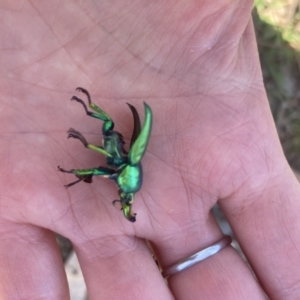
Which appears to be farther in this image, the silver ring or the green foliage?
the green foliage

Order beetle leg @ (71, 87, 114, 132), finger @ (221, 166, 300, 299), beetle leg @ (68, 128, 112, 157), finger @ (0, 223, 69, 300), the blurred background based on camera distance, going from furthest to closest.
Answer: the blurred background → finger @ (221, 166, 300, 299) → finger @ (0, 223, 69, 300) → beetle leg @ (71, 87, 114, 132) → beetle leg @ (68, 128, 112, 157)

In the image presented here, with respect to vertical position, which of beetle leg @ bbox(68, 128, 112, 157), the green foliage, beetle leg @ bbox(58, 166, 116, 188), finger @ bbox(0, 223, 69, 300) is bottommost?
finger @ bbox(0, 223, 69, 300)

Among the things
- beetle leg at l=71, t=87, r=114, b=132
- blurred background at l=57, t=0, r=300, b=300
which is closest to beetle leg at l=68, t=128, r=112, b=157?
beetle leg at l=71, t=87, r=114, b=132

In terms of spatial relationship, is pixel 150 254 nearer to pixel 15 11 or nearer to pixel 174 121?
pixel 174 121

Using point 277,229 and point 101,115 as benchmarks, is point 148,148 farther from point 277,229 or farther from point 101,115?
point 277,229

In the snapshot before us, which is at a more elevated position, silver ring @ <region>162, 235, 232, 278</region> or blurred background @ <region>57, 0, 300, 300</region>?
blurred background @ <region>57, 0, 300, 300</region>

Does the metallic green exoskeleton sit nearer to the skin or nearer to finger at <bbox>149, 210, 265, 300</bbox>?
the skin
